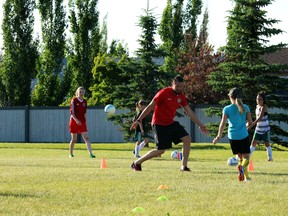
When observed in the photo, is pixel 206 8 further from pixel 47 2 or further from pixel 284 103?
pixel 284 103

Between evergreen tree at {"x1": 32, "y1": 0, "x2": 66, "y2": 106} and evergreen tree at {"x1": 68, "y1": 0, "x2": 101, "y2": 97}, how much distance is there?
35.0 inches

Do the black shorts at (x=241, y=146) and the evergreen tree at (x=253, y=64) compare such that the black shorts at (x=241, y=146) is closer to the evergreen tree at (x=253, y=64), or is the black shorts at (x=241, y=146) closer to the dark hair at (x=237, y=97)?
the dark hair at (x=237, y=97)

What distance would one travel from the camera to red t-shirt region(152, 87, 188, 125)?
13.5m

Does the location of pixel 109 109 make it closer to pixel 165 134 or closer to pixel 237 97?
pixel 165 134

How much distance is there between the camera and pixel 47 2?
52000 mm

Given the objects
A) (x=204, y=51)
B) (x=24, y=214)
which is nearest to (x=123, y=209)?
(x=24, y=214)

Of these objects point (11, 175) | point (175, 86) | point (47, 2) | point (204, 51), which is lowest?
point (11, 175)

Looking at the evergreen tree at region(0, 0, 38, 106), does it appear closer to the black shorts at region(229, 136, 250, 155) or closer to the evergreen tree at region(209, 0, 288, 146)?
the evergreen tree at region(209, 0, 288, 146)

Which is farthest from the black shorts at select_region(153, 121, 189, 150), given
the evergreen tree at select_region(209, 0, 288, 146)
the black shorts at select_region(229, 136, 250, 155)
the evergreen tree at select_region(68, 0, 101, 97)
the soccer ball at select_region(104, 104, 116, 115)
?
the evergreen tree at select_region(68, 0, 101, 97)

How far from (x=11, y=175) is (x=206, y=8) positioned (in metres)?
47.0

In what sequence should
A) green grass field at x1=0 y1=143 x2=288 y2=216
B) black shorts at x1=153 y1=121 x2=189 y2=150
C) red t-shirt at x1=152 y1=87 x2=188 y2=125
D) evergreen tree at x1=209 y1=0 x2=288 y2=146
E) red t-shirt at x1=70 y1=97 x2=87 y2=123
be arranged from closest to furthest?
green grass field at x1=0 y1=143 x2=288 y2=216
red t-shirt at x1=152 y1=87 x2=188 y2=125
black shorts at x1=153 y1=121 x2=189 y2=150
red t-shirt at x1=70 y1=97 x2=87 y2=123
evergreen tree at x1=209 y1=0 x2=288 y2=146

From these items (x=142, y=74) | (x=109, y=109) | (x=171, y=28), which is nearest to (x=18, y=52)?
Result: (x=171, y=28)

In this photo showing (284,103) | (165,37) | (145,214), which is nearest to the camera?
(145,214)

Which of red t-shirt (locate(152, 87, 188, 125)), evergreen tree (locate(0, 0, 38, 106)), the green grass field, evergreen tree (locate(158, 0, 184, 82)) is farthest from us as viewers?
evergreen tree (locate(158, 0, 184, 82))
